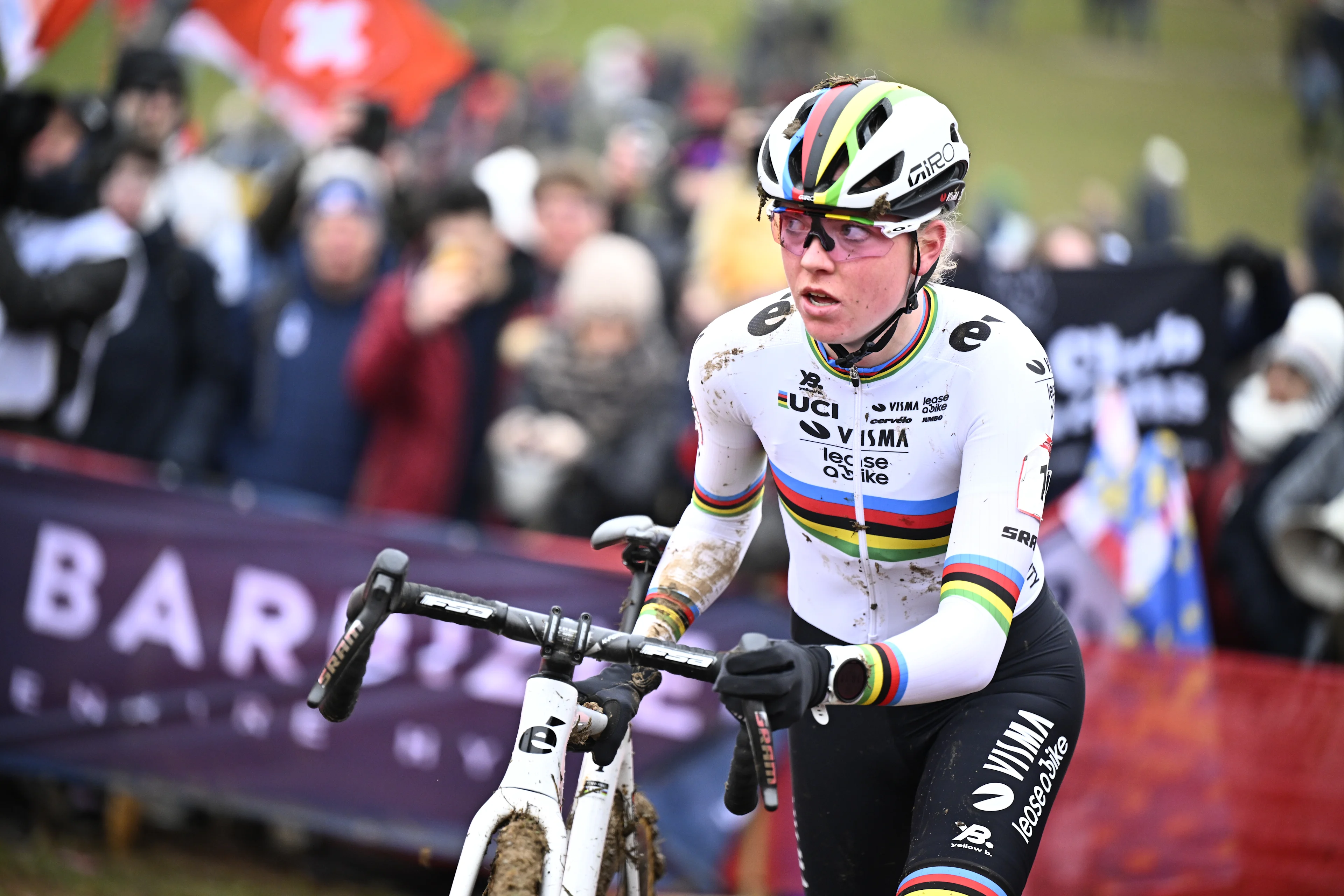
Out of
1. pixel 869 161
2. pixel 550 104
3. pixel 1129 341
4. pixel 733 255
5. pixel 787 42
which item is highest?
pixel 787 42

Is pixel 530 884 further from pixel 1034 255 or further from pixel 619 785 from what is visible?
pixel 1034 255

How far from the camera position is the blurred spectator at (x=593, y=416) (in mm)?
7156

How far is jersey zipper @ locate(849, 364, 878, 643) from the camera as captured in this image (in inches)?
145

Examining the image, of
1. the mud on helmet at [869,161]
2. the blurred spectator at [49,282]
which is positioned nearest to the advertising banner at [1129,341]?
the mud on helmet at [869,161]

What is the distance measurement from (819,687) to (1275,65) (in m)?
49.5

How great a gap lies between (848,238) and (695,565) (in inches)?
42.2

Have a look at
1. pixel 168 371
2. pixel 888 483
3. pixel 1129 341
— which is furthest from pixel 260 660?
pixel 1129 341

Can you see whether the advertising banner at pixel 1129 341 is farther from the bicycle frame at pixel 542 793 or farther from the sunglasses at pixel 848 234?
the bicycle frame at pixel 542 793

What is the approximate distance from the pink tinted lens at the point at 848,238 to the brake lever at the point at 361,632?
48.3 inches

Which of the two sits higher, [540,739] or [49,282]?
[49,282]

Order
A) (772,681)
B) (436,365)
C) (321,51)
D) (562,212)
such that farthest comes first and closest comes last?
1. (321,51)
2. (562,212)
3. (436,365)
4. (772,681)

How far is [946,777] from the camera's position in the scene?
11.8 ft

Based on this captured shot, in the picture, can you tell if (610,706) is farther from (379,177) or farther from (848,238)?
(379,177)

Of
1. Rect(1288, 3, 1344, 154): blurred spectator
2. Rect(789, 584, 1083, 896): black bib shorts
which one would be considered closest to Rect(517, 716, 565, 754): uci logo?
Rect(789, 584, 1083, 896): black bib shorts
